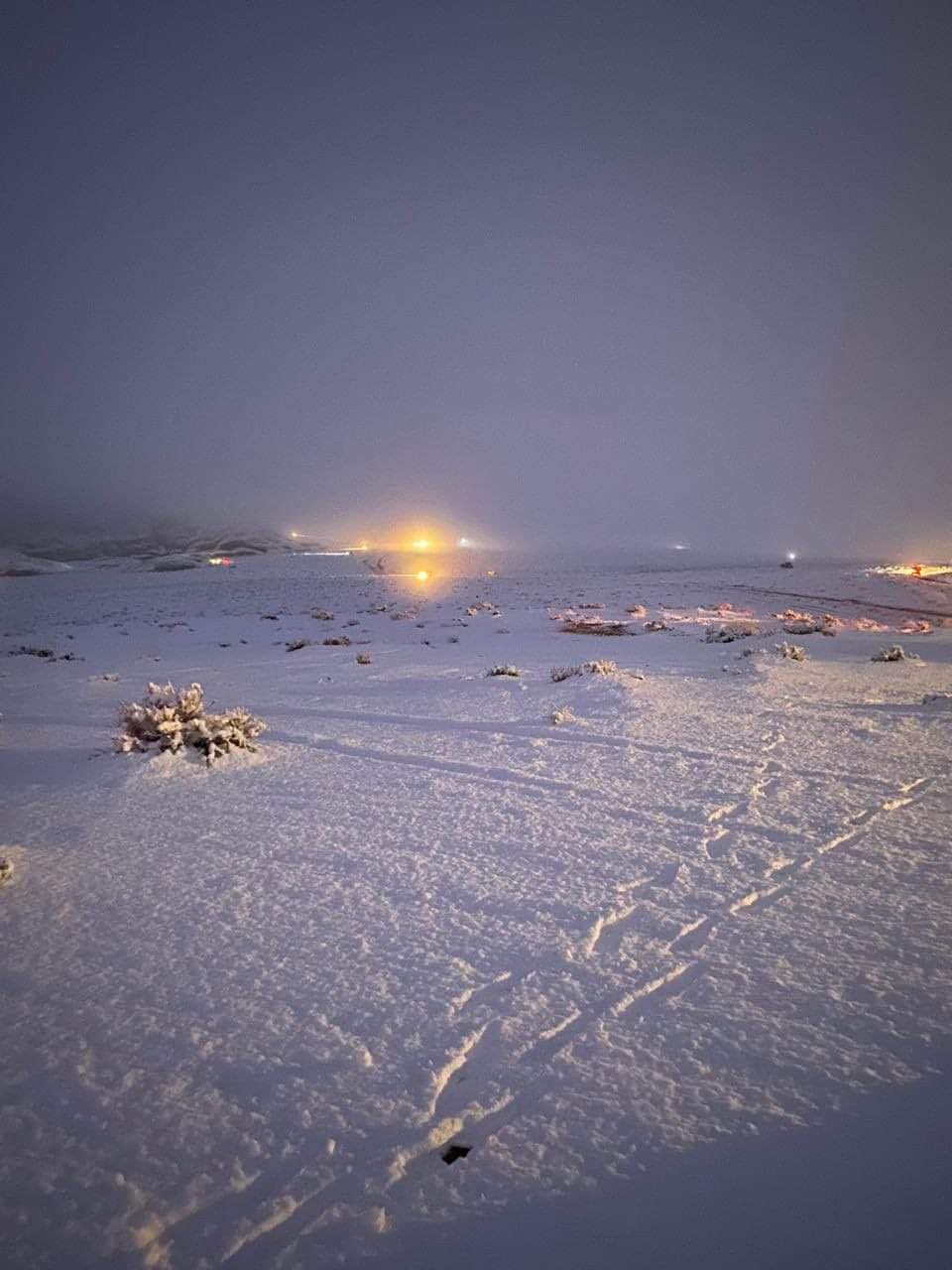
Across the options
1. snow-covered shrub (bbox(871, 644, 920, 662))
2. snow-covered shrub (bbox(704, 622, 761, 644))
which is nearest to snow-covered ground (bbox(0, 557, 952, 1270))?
snow-covered shrub (bbox(871, 644, 920, 662))

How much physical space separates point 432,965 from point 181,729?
11.8 ft

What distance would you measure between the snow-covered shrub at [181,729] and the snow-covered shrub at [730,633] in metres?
9.40

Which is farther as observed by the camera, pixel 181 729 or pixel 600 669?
pixel 600 669

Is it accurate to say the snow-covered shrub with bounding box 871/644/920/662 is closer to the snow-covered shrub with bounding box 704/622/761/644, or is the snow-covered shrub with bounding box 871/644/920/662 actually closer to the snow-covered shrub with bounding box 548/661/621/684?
the snow-covered shrub with bounding box 704/622/761/644

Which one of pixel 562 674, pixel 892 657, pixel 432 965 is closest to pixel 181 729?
pixel 432 965

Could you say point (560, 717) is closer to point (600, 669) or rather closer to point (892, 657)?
point (600, 669)

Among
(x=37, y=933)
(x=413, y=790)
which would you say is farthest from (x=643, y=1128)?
(x=413, y=790)

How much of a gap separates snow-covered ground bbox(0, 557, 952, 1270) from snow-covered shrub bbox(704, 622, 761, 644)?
6.16 meters

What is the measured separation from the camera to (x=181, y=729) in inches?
200

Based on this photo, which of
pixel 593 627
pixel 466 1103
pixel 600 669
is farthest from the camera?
pixel 593 627

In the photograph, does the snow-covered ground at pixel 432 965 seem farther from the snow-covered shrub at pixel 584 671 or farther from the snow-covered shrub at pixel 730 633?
the snow-covered shrub at pixel 730 633

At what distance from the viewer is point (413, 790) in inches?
170

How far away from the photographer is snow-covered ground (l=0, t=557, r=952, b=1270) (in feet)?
5.07

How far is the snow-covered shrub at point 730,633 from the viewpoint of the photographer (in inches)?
477
